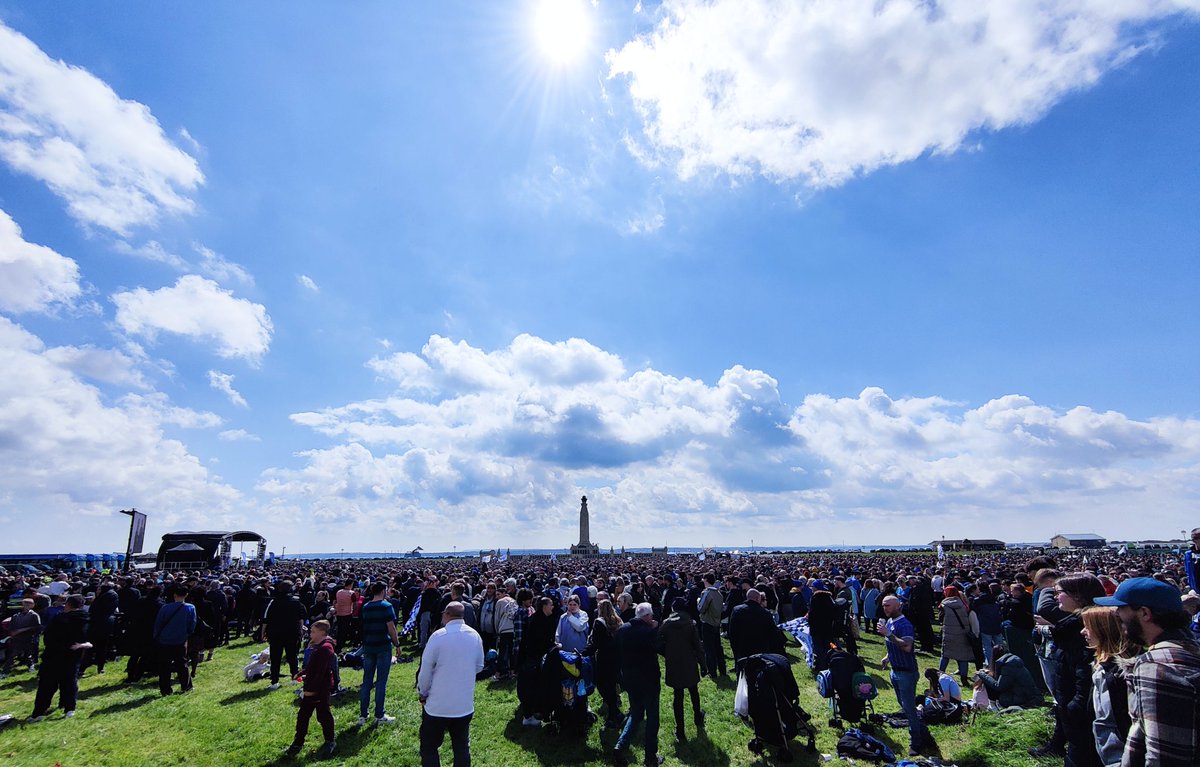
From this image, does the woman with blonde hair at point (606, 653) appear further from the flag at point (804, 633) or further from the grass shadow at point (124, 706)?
the grass shadow at point (124, 706)

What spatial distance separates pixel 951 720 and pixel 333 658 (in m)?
9.21

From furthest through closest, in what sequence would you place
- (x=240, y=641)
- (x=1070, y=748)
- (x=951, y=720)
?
(x=240, y=641) → (x=951, y=720) → (x=1070, y=748)

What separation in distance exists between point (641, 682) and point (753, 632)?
2.25 metres

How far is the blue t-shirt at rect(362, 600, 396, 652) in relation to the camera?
29.2ft

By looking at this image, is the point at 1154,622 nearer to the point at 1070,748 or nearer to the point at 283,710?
the point at 1070,748

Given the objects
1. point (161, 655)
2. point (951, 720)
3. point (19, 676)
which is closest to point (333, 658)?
point (161, 655)

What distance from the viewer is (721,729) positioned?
8766 millimetres

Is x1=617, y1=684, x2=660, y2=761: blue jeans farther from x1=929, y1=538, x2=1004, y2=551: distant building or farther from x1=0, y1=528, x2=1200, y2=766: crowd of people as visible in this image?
x1=929, y1=538, x2=1004, y2=551: distant building

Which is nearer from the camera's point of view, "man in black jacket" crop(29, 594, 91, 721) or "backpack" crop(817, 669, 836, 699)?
"backpack" crop(817, 669, 836, 699)

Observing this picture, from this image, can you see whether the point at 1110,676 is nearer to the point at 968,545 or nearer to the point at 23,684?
the point at 23,684

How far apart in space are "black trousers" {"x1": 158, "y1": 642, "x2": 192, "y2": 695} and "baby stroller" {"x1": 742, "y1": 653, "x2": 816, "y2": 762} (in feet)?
35.3

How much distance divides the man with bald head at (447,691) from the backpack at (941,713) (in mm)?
6914

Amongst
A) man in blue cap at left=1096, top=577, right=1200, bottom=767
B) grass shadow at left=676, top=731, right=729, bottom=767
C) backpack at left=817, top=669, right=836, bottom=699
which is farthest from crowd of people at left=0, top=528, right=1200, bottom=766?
backpack at left=817, top=669, right=836, bottom=699

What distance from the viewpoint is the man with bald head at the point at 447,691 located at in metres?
6.02
